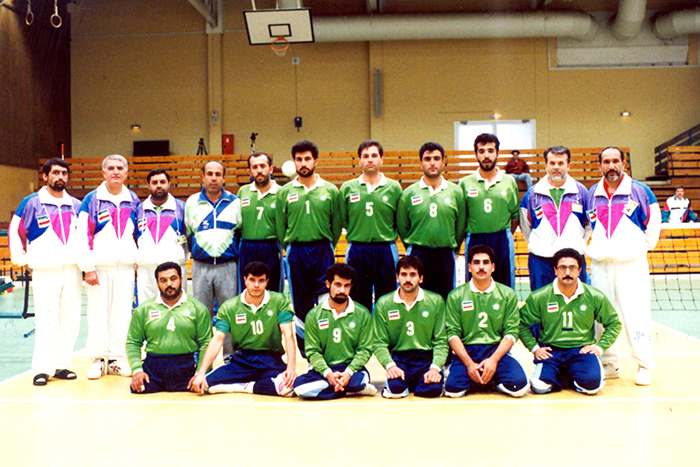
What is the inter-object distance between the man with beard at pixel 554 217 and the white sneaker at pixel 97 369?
4407 mm

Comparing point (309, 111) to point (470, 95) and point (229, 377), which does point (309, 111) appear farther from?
point (229, 377)

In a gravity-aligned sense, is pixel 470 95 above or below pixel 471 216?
above

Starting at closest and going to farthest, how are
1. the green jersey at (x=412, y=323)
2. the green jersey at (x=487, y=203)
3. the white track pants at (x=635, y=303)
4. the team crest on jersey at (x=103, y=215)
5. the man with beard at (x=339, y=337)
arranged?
the man with beard at (x=339, y=337) → the green jersey at (x=412, y=323) → the white track pants at (x=635, y=303) → the green jersey at (x=487, y=203) → the team crest on jersey at (x=103, y=215)

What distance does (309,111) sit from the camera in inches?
764

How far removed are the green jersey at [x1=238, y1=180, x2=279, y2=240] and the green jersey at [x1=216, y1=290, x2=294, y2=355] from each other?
78cm

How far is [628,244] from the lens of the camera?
514cm

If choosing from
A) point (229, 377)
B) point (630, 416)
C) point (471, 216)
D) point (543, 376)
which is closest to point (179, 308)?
point (229, 377)

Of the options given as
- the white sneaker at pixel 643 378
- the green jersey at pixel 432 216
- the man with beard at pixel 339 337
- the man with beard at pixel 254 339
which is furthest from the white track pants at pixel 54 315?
→ the white sneaker at pixel 643 378

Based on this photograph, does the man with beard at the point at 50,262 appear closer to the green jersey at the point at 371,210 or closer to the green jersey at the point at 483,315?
the green jersey at the point at 371,210

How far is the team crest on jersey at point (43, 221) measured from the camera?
544 cm

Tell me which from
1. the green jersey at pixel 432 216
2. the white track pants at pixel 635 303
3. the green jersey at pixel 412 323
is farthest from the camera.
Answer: the green jersey at pixel 432 216

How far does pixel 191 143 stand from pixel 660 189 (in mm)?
15581

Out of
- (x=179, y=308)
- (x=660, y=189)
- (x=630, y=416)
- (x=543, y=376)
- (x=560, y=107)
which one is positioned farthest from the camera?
(x=560, y=107)

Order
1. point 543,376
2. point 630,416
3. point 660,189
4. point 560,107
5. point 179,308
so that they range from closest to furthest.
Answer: point 630,416, point 543,376, point 179,308, point 660,189, point 560,107
